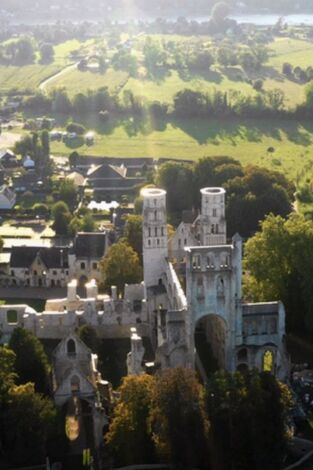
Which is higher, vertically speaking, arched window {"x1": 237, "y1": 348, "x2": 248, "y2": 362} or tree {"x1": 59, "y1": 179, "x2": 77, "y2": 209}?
tree {"x1": 59, "y1": 179, "x2": 77, "y2": 209}

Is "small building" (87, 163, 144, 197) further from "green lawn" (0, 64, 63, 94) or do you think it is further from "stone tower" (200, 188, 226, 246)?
"green lawn" (0, 64, 63, 94)

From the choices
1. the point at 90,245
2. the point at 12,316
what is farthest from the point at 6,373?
the point at 90,245

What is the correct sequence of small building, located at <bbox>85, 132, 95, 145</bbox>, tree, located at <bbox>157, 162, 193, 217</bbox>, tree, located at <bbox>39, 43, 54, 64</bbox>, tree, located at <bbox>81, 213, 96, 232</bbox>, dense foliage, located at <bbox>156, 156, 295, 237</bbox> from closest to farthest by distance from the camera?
dense foliage, located at <bbox>156, 156, 295, 237</bbox>
tree, located at <bbox>81, 213, 96, 232</bbox>
tree, located at <bbox>157, 162, 193, 217</bbox>
small building, located at <bbox>85, 132, 95, 145</bbox>
tree, located at <bbox>39, 43, 54, 64</bbox>

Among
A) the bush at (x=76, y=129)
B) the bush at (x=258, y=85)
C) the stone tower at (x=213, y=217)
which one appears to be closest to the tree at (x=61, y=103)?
the bush at (x=76, y=129)

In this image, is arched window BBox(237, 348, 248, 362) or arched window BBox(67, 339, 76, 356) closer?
arched window BBox(67, 339, 76, 356)

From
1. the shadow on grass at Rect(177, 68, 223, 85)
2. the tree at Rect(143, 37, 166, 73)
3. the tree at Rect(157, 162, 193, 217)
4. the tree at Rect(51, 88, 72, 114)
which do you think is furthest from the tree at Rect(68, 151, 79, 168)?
the tree at Rect(143, 37, 166, 73)

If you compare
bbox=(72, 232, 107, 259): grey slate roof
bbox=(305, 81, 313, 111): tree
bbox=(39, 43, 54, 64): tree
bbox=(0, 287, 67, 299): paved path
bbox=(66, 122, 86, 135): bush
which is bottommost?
bbox=(0, 287, 67, 299): paved path
